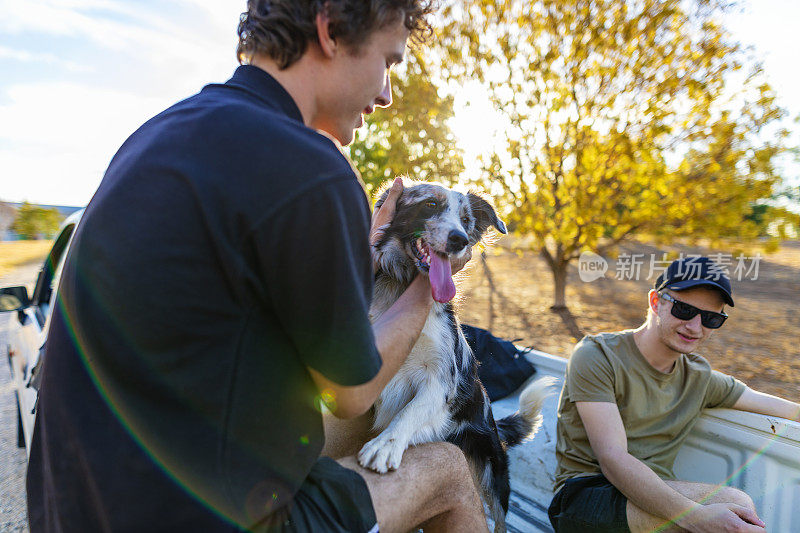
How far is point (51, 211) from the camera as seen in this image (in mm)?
42562

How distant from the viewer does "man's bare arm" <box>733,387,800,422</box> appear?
8.80 ft

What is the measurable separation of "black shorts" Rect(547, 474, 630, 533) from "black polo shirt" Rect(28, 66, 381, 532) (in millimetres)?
1979

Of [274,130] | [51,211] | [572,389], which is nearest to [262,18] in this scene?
[274,130]

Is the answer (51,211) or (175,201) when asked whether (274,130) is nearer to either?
(175,201)

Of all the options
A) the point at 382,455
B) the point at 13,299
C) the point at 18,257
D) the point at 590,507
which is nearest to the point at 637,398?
the point at 590,507

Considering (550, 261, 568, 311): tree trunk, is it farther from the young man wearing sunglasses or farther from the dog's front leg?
the dog's front leg

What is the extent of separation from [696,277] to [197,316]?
2.62 metres

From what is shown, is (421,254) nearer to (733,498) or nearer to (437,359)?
(437,359)

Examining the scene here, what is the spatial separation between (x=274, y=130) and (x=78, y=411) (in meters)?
0.70

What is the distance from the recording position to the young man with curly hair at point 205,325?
3.16 ft

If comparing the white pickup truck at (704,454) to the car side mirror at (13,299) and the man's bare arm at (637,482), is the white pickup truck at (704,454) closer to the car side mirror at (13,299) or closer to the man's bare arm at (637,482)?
the car side mirror at (13,299)

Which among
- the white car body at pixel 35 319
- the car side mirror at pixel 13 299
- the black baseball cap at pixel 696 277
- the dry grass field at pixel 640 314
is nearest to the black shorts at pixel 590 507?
the black baseball cap at pixel 696 277

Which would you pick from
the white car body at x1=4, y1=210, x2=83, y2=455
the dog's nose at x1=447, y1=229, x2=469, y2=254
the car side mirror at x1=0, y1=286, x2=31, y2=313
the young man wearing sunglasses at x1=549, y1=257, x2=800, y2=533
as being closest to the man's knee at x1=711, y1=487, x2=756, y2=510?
the young man wearing sunglasses at x1=549, y1=257, x2=800, y2=533

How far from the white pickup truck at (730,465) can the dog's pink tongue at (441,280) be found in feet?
5.31
